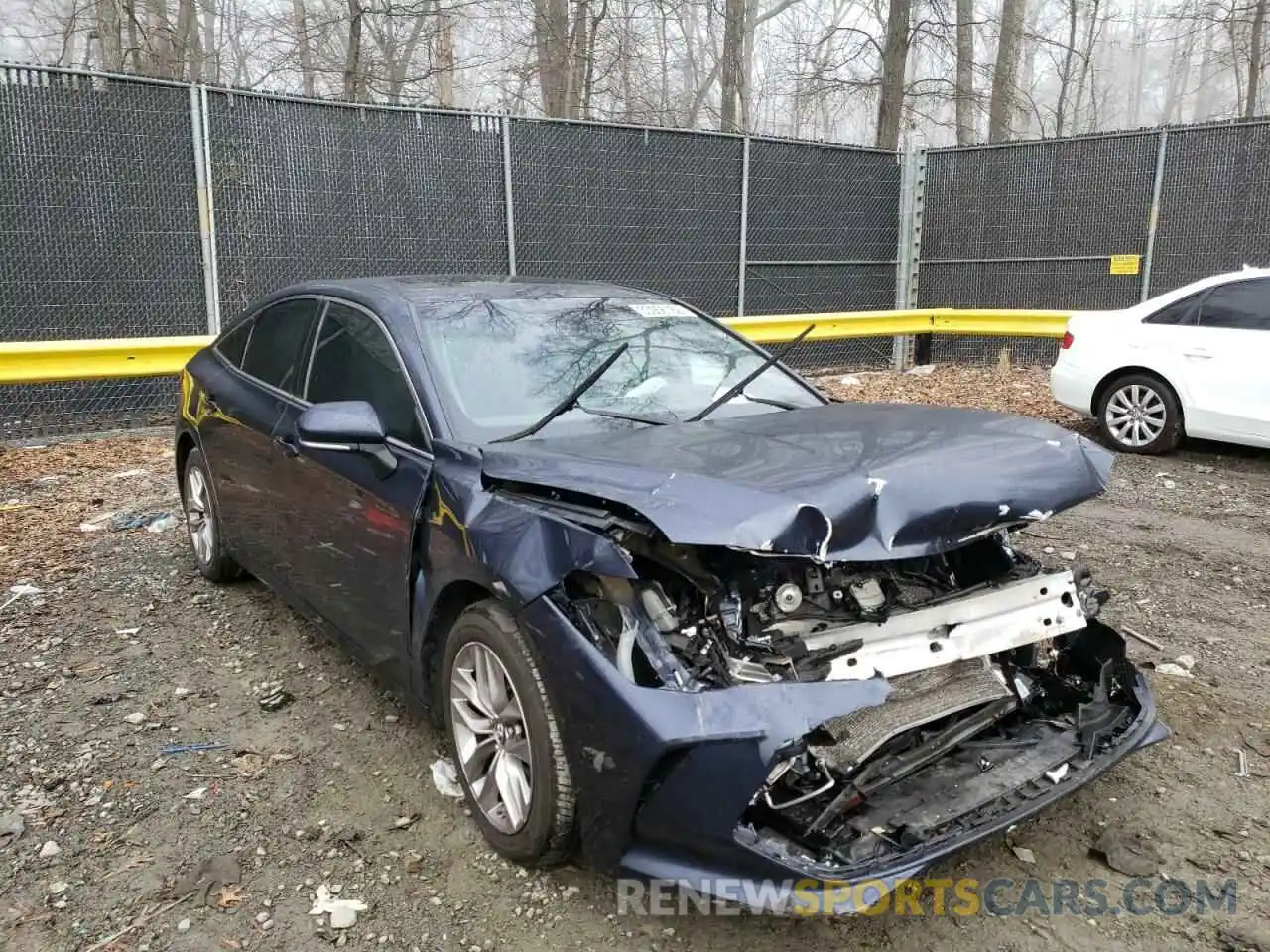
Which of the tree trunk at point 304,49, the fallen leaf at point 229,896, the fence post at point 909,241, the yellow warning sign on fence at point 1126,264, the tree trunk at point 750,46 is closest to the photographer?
the fallen leaf at point 229,896

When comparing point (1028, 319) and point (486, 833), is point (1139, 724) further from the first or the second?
point (1028, 319)

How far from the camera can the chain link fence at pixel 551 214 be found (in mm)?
8531

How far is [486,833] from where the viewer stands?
2863mm

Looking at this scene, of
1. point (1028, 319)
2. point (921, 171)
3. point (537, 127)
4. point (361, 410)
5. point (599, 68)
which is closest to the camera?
point (361, 410)

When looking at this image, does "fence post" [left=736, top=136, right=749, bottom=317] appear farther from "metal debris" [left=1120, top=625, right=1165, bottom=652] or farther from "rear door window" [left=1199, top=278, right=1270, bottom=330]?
"metal debris" [left=1120, top=625, right=1165, bottom=652]

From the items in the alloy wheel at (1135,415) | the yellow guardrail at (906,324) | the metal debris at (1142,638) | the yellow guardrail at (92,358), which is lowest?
the metal debris at (1142,638)

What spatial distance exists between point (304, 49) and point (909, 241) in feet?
43.6

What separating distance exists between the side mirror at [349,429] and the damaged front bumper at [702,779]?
1099mm

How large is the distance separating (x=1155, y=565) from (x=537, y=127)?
7822 mm

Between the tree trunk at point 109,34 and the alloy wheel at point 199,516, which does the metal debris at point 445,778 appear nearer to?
the alloy wheel at point 199,516

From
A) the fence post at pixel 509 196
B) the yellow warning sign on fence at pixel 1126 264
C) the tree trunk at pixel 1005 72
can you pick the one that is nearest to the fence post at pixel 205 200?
the fence post at pixel 509 196

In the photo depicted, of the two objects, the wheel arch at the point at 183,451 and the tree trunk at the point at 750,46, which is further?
the tree trunk at the point at 750,46

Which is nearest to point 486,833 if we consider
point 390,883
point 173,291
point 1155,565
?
point 390,883

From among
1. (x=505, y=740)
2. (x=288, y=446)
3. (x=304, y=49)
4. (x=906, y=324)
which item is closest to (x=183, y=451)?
(x=288, y=446)
